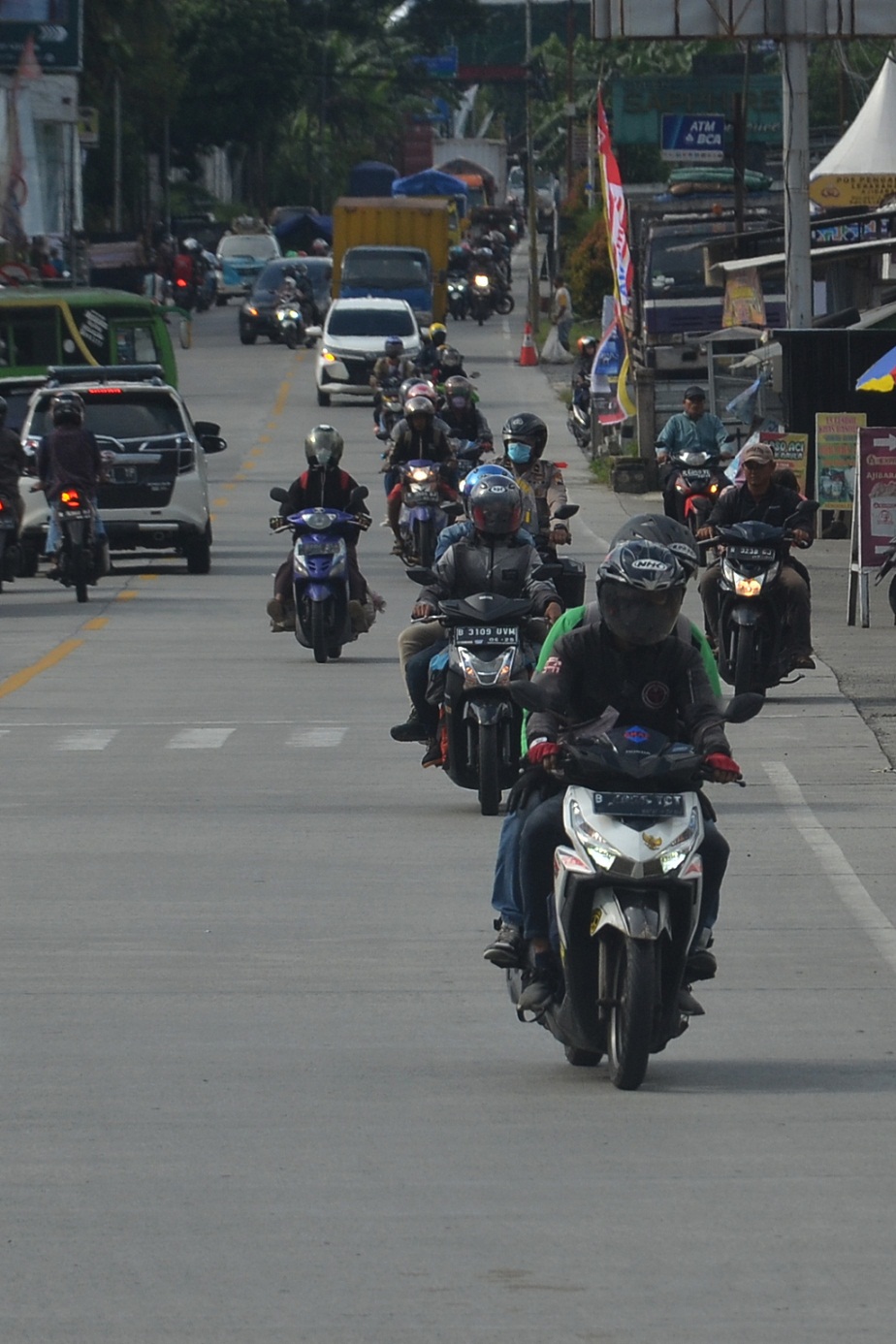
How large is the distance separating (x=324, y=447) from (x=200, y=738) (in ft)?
14.0

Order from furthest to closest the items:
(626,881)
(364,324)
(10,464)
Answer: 1. (364,324)
2. (10,464)
3. (626,881)

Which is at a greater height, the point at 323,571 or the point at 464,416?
the point at 464,416

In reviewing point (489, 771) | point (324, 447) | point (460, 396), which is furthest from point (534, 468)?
point (460, 396)

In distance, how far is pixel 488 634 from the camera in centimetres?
1282

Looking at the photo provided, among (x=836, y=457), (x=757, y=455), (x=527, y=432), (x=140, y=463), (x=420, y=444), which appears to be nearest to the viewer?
(x=527, y=432)

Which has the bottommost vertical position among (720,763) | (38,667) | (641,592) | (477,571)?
(38,667)

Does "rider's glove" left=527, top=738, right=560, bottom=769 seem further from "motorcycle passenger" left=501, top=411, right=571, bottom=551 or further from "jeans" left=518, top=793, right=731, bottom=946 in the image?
"motorcycle passenger" left=501, top=411, right=571, bottom=551

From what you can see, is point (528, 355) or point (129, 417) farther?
point (528, 355)

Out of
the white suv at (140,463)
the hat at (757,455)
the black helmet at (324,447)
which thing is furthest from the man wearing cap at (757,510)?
the white suv at (140,463)

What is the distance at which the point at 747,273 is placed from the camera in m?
35.4

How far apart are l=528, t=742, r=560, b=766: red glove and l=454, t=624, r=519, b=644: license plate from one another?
554 cm

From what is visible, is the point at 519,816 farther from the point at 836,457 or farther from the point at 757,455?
the point at 836,457

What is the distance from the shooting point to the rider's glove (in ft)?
23.7

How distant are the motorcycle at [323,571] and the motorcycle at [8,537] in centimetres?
503
